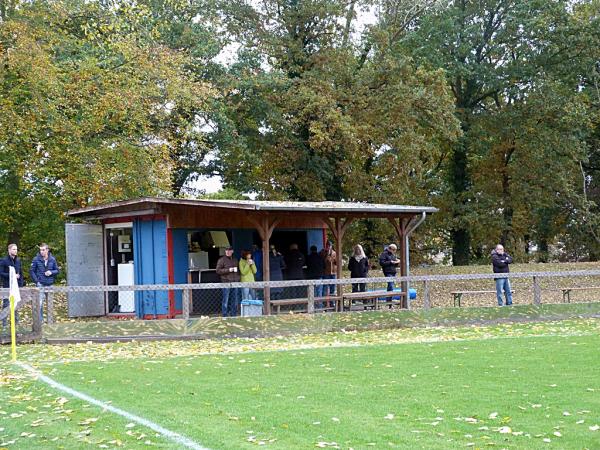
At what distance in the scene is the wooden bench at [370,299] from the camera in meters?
20.6

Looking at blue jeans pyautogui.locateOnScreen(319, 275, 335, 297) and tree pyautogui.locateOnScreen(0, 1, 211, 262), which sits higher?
tree pyautogui.locateOnScreen(0, 1, 211, 262)

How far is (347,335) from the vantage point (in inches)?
669

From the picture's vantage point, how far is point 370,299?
22391 mm

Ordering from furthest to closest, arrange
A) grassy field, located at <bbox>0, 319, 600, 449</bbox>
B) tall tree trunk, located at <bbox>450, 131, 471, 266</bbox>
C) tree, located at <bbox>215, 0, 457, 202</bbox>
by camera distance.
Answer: tall tree trunk, located at <bbox>450, 131, 471, 266</bbox>
tree, located at <bbox>215, 0, 457, 202</bbox>
grassy field, located at <bbox>0, 319, 600, 449</bbox>

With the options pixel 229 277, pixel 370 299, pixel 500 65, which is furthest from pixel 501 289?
pixel 500 65

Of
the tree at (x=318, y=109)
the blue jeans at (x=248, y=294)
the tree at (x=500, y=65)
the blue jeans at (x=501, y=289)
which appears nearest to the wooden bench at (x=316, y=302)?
the blue jeans at (x=248, y=294)

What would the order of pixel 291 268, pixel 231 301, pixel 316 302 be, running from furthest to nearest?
pixel 291 268 < pixel 316 302 < pixel 231 301

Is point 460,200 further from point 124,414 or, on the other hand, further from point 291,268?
point 124,414

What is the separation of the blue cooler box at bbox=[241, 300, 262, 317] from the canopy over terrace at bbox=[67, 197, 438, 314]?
1.00 feet

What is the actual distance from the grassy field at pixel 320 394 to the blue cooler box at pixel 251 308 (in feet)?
9.35

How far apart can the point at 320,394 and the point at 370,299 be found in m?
12.8

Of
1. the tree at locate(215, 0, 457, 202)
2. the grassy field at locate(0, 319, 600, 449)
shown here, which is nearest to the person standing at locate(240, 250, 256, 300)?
the grassy field at locate(0, 319, 600, 449)

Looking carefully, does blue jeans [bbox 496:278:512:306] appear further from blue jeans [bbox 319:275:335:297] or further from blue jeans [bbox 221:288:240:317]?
blue jeans [bbox 221:288:240:317]

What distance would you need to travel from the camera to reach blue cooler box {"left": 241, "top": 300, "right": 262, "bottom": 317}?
1831cm
